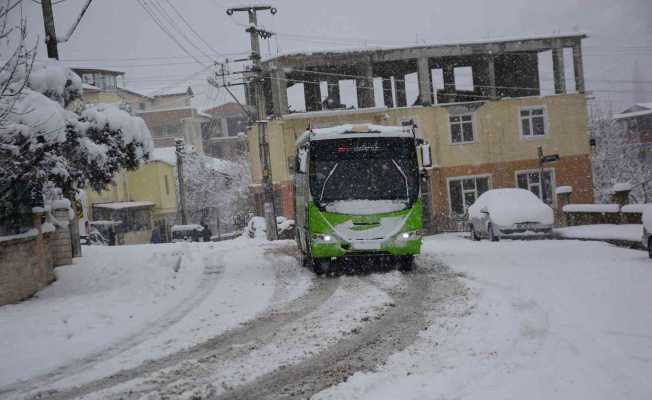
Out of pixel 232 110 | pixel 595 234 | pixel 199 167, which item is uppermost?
pixel 232 110

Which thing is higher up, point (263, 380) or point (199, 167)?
point (199, 167)

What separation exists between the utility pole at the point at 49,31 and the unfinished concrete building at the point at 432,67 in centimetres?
2049

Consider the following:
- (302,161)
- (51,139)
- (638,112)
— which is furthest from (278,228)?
(638,112)

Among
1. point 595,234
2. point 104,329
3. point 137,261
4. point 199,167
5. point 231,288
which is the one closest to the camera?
point 104,329

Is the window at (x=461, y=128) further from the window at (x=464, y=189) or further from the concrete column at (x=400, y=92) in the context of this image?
the concrete column at (x=400, y=92)

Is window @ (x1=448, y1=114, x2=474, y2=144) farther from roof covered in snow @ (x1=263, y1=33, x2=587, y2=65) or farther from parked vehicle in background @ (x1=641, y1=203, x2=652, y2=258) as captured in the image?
parked vehicle in background @ (x1=641, y1=203, x2=652, y2=258)

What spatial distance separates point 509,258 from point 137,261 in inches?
390

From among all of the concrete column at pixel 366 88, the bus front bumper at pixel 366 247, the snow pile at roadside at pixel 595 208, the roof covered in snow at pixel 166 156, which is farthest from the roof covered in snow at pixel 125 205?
the bus front bumper at pixel 366 247

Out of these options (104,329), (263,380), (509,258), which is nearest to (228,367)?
(263,380)

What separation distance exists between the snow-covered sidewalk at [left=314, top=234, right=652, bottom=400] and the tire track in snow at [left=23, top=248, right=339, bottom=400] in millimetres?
2080

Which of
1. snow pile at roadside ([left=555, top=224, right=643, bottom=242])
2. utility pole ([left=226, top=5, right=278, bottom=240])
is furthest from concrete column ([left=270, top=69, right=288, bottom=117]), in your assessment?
snow pile at roadside ([left=555, top=224, right=643, bottom=242])

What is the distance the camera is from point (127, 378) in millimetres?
6391

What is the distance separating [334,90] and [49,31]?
2571 cm

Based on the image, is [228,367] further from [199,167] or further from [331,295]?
[199,167]
